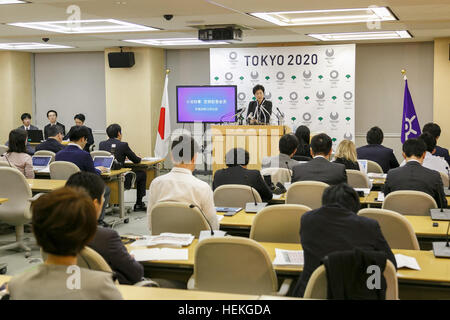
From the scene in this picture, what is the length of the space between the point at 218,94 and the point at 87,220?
10.2m

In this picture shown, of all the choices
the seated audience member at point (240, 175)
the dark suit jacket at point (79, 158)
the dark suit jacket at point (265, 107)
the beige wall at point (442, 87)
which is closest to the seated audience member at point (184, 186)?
the seated audience member at point (240, 175)

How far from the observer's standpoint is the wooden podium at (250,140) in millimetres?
9883

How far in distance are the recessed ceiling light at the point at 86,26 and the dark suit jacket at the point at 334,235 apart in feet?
21.9

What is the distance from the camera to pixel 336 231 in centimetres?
309

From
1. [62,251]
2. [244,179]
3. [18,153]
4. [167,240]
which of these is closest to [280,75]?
[18,153]

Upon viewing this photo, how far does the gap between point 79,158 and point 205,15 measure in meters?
2.71

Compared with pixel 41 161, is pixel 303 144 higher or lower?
higher

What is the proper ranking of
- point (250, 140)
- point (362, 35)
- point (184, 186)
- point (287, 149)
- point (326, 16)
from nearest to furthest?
point (184, 186) < point (287, 149) < point (326, 16) < point (250, 140) < point (362, 35)

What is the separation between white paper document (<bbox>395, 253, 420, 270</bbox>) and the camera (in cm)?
335

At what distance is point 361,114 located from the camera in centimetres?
1288

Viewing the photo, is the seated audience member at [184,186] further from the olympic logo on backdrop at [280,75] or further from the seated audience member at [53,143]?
the olympic logo on backdrop at [280,75]

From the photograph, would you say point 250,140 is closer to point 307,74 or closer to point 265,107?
point 265,107
